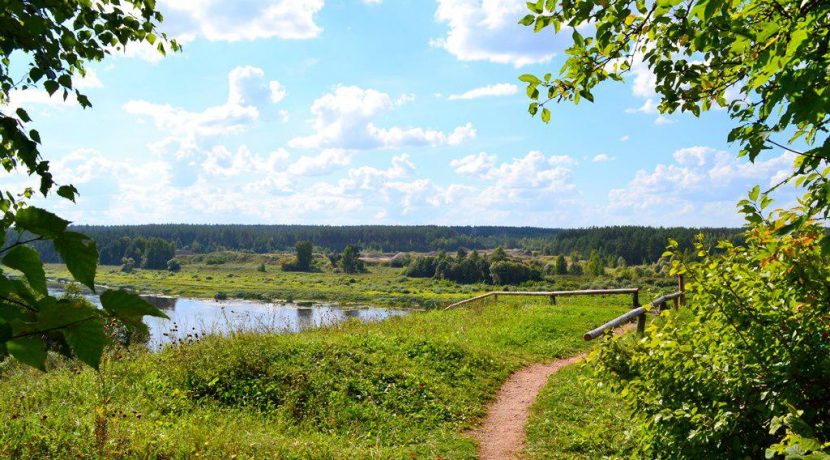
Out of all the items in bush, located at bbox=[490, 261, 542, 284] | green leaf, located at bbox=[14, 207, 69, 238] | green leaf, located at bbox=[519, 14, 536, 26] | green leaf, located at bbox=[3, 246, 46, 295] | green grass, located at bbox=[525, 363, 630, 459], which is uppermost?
green leaf, located at bbox=[519, 14, 536, 26]

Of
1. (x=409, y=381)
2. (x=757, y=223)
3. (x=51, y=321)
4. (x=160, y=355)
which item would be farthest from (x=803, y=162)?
(x=160, y=355)

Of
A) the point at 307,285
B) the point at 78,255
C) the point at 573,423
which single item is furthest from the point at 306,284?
the point at 78,255

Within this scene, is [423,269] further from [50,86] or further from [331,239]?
[50,86]

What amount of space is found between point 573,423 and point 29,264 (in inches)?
295

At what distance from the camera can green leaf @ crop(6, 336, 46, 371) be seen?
878 millimetres

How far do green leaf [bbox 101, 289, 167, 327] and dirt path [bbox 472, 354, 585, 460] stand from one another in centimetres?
646

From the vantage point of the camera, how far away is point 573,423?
7.45 m

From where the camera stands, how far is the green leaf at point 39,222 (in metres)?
0.92

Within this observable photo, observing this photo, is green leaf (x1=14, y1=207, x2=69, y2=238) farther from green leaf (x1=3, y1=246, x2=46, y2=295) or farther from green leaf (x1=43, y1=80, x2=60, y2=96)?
green leaf (x1=43, y1=80, x2=60, y2=96)

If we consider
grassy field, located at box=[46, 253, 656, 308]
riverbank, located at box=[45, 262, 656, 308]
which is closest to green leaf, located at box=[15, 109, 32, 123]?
grassy field, located at box=[46, 253, 656, 308]

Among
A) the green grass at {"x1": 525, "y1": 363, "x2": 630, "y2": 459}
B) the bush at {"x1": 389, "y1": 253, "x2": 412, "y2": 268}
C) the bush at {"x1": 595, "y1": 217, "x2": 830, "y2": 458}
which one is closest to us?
the bush at {"x1": 595, "y1": 217, "x2": 830, "y2": 458}

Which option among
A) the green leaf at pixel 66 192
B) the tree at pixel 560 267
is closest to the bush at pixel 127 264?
the tree at pixel 560 267

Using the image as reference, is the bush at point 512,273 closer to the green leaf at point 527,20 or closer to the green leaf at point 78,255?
the green leaf at point 527,20

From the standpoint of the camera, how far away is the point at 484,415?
8.32 metres
